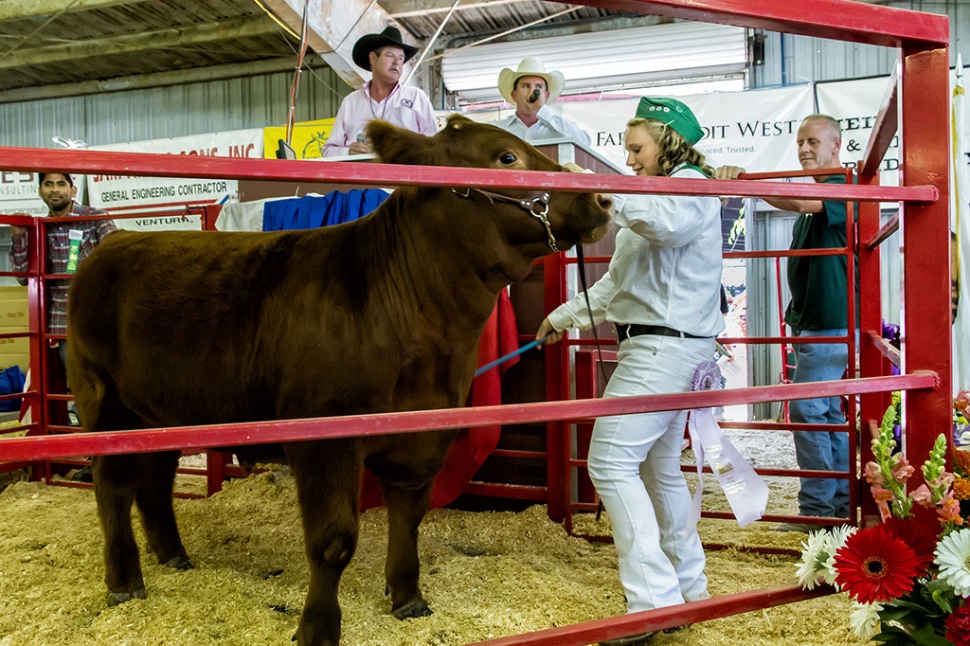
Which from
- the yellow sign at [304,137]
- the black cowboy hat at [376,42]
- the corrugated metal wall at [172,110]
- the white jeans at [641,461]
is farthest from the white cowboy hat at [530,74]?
the corrugated metal wall at [172,110]

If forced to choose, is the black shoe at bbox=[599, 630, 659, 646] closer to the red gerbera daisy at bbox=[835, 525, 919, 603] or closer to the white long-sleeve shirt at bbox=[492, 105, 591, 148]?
the red gerbera daisy at bbox=[835, 525, 919, 603]

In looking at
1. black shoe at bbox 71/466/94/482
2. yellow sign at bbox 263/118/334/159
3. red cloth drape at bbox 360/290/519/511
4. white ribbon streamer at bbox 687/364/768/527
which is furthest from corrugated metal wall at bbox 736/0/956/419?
white ribbon streamer at bbox 687/364/768/527

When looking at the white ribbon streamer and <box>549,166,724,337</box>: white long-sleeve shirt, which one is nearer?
the white ribbon streamer

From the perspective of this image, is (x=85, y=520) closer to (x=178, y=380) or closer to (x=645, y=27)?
(x=178, y=380)

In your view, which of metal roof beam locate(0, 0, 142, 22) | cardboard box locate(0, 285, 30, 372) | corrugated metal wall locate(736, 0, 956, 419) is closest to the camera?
cardboard box locate(0, 285, 30, 372)

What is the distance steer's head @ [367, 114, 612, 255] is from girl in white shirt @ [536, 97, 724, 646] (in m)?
0.15

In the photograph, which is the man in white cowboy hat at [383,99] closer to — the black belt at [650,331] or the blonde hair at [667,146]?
the blonde hair at [667,146]

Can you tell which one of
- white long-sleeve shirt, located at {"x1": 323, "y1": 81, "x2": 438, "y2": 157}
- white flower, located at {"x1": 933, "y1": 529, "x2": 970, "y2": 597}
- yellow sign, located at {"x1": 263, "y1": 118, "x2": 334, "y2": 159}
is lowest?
white flower, located at {"x1": 933, "y1": 529, "x2": 970, "y2": 597}

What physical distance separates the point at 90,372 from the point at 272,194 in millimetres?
1720

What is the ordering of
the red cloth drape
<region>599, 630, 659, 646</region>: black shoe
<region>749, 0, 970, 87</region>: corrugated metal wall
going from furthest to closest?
<region>749, 0, 970, 87</region>: corrugated metal wall → the red cloth drape → <region>599, 630, 659, 646</region>: black shoe

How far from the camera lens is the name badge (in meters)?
4.62

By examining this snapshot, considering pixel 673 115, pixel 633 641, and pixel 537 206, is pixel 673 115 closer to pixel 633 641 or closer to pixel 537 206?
pixel 537 206

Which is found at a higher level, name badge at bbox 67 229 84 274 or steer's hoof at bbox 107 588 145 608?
name badge at bbox 67 229 84 274

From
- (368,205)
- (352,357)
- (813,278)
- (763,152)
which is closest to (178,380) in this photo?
(352,357)
